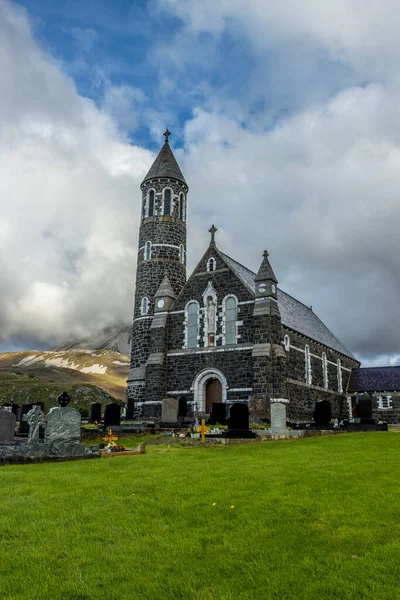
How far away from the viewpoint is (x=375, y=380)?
4494 centimetres

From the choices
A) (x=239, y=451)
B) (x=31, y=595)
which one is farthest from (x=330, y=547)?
(x=239, y=451)

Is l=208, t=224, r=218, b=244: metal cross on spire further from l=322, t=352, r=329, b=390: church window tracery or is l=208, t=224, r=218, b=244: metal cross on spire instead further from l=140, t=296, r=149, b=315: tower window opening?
l=322, t=352, r=329, b=390: church window tracery

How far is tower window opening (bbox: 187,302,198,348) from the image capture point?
109ft

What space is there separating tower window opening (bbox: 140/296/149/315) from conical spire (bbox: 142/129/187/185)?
10047 mm

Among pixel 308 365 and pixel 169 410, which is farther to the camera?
pixel 308 365

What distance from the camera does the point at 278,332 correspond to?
30.7m

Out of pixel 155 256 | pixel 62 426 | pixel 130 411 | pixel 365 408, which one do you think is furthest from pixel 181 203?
pixel 62 426

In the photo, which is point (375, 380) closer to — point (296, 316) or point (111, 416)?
point (296, 316)

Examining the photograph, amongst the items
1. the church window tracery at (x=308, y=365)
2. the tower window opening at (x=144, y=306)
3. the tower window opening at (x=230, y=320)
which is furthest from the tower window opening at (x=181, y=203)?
the church window tracery at (x=308, y=365)

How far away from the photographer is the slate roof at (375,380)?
1698 inches

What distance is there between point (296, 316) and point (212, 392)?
11929 millimetres

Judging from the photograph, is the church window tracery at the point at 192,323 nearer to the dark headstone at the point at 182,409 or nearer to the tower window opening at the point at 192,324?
the tower window opening at the point at 192,324

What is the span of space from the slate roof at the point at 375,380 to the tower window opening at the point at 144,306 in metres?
20.7

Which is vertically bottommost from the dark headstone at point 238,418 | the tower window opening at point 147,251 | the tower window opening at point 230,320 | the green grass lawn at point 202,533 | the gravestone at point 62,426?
the green grass lawn at point 202,533
